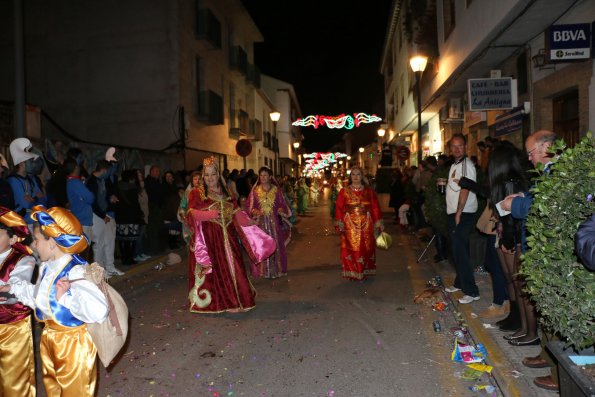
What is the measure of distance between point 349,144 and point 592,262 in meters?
95.6

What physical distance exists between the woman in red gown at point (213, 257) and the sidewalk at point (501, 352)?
277 cm

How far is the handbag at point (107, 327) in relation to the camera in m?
3.10

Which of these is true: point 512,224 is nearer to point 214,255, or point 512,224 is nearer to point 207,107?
point 214,255

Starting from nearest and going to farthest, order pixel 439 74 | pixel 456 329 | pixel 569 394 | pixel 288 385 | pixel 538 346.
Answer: pixel 569 394 < pixel 288 385 < pixel 538 346 < pixel 456 329 < pixel 439 74

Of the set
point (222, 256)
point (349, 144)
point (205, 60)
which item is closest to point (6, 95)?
point (205, 60)

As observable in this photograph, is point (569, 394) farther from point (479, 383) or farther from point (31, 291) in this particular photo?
point (31, 291)

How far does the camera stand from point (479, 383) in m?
4.43

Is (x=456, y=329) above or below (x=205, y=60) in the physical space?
below

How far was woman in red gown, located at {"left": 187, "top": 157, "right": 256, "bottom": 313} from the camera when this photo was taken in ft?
22.5

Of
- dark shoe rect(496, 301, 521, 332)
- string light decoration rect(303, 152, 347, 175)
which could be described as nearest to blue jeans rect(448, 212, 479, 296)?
dark shoe rect(496, 301, 521, 332)

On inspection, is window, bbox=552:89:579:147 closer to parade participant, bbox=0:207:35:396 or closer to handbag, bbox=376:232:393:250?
handbag, bbox=376:232:393:250

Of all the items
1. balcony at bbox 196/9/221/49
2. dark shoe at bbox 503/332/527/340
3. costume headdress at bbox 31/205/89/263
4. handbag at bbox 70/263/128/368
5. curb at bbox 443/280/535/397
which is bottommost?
curb at bbox 443/280/535/397

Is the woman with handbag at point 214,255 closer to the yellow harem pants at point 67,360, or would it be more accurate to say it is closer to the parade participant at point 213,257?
the parade participant at point 213,257

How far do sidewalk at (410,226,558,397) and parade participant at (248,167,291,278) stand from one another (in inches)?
121
